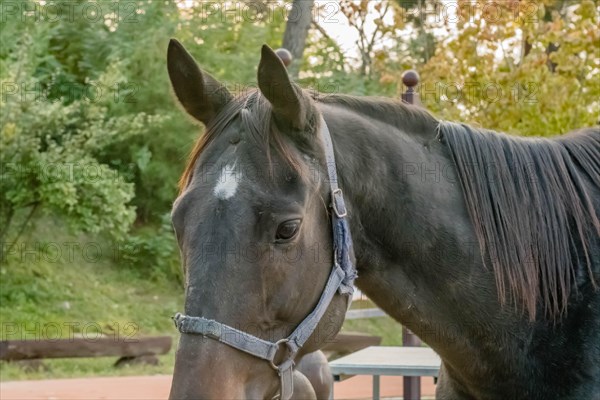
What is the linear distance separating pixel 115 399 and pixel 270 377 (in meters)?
6.76

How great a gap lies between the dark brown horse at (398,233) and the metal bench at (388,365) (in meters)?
1.90

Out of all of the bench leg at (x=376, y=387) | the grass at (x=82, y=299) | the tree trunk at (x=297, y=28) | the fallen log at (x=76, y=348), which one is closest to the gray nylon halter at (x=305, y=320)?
the bench leg at (x=376, y=387)

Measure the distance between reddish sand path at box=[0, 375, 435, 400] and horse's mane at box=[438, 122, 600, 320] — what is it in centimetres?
655

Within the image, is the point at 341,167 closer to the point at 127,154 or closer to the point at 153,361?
the point at 153,361

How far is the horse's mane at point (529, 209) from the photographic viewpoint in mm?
2959

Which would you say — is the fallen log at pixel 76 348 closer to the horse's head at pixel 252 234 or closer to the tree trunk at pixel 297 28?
the tree trunk at pixel 297 28

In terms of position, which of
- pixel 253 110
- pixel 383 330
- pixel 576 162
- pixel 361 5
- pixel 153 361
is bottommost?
pixel 383 330

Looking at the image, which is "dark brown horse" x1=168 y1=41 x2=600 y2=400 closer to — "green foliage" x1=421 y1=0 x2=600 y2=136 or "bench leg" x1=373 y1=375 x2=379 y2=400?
"bench leg" x1=373 y1=375 x2=379 y2=400

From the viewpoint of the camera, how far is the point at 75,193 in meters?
12.7

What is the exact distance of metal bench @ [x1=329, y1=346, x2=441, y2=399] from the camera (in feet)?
17.0

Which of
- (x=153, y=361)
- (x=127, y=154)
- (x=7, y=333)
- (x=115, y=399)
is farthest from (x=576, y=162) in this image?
(x=127, y=154)

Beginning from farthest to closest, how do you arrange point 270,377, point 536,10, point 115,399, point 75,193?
1. point 75,193
2. point 536,10
3. point 115,399
4. point 270,377

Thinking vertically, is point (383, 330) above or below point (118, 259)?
below

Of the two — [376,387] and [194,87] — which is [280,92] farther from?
[376,387]
